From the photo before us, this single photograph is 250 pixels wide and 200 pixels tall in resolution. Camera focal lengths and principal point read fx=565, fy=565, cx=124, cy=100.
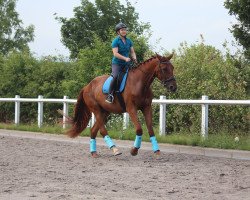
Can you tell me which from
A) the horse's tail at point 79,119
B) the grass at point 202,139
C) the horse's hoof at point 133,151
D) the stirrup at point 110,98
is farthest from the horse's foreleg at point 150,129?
the horse's tail at point 79,119

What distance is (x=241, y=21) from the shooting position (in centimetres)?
1688

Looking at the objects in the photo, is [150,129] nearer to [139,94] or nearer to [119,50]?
[139,94]

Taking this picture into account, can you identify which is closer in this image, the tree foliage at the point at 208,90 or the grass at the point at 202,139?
the grass at the point at 202,139

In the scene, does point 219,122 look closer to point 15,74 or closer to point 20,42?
point 15,74

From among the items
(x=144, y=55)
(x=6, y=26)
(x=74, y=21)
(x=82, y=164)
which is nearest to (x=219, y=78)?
(x=144, y=55)

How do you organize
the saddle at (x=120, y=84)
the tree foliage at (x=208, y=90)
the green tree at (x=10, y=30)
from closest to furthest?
1. the saddle at (x=120, y=84)
2. the tree foliage at (x=208, y=90)
3. the green tree at (x=10, y=30)

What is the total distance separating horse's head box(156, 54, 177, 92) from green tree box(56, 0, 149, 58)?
167 feet

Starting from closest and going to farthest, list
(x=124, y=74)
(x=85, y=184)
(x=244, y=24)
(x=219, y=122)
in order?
(x=85, y=184) → (x=124, y=74) → (x=219, y=122) → (x=244, y=24)

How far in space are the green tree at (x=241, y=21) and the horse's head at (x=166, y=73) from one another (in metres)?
5.68

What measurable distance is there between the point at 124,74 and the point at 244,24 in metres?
6.10

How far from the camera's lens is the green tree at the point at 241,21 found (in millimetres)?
16469

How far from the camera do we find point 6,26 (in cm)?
7512

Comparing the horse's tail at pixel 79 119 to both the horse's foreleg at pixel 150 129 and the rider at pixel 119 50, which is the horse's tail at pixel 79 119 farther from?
the horse's foreleg at pixel 150 129

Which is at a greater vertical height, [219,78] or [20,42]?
[20,42]
